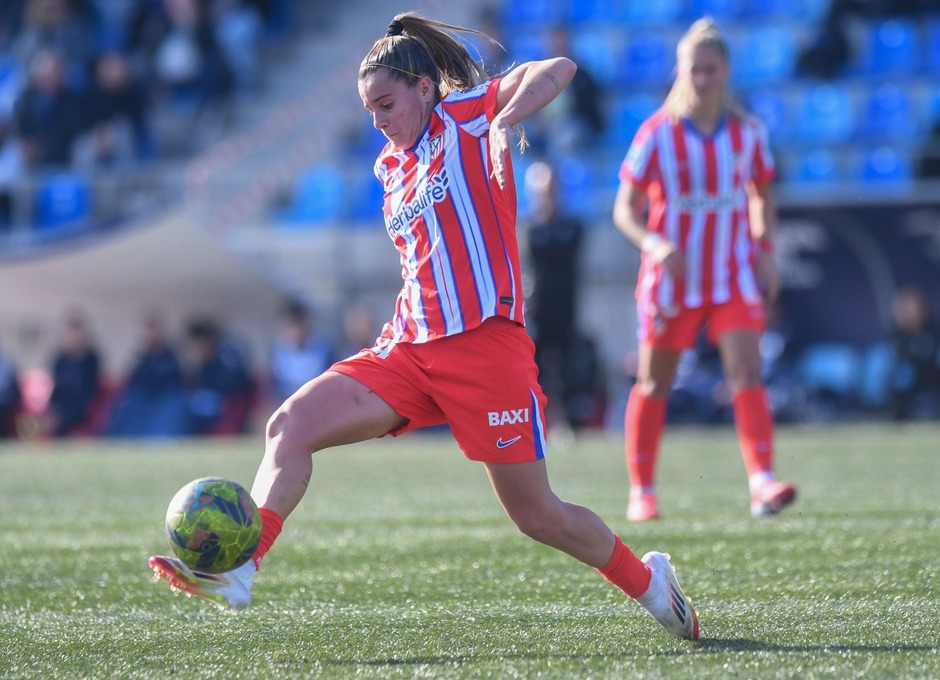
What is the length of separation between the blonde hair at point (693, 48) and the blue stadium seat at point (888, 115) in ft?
28.7

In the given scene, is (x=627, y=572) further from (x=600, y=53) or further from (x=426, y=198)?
(x=600, y=53)

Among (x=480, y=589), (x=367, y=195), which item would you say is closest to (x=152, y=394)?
(x=367, y=195)

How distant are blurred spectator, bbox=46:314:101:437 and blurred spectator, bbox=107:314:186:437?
305 mm

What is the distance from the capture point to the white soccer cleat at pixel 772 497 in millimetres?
6066

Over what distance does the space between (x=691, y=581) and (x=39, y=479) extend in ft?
19.8

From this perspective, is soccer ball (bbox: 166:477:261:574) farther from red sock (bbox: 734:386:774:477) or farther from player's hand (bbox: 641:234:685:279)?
red sock (bbox: 734:386:774:477)

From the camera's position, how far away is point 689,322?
6348 mm

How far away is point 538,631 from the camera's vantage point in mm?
3992

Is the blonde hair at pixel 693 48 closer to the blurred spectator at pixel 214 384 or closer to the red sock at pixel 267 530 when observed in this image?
the red sock at pixel 267 530

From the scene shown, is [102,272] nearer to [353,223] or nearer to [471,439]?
[353,223]

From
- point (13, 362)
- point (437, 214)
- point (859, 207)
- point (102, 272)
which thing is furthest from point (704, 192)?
point (13, 362)

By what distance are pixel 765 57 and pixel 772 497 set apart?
10.6 metres

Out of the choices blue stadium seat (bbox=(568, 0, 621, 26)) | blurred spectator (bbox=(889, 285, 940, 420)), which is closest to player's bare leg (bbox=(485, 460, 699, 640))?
blurred spectator (bbox=(889, 285, 940, 420))

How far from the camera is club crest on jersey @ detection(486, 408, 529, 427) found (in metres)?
3.81
